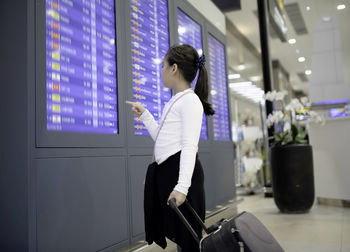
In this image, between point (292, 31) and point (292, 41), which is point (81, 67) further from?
point (292, 41)

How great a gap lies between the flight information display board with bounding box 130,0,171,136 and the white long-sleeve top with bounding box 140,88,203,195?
3.72ft

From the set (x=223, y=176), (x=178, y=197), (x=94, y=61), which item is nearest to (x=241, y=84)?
(x=223, y=176)

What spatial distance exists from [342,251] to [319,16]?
720 centimetres

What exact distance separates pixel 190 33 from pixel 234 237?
3093 millimetres

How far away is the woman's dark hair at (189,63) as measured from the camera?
171 cm

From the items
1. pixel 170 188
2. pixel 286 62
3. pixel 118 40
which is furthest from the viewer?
pixel 286 62

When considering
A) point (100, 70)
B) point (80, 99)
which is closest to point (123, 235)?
point (80, 99)

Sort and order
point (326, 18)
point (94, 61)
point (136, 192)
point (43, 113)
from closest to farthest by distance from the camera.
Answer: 1. point (43, 113)
2. point (94, 61)
3. point (136, 192)
4. point (326, 18)

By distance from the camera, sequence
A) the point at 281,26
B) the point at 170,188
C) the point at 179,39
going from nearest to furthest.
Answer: the point at 170,188, the point at 179,39, the point at 281,26

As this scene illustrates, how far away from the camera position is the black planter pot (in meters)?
4.59

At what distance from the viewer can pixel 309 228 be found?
12.1 ft

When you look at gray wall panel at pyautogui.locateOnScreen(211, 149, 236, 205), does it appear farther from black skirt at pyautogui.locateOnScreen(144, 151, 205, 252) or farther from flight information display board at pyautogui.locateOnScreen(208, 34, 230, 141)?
black skirt at pyautogui.locateOnScreen(144, 151, 205, 252)

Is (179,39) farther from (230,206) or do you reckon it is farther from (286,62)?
(286,62)

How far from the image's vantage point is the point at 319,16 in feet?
27.9
